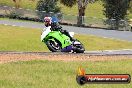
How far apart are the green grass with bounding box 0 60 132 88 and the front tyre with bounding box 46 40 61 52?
73 cm

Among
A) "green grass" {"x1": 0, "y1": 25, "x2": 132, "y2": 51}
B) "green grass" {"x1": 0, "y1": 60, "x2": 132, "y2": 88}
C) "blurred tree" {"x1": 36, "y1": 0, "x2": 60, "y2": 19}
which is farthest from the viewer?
"blurred tree" {"x1": 36, "y1": 0, "x2": 60, "y2": 19}

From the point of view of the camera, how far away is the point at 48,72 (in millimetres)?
13898

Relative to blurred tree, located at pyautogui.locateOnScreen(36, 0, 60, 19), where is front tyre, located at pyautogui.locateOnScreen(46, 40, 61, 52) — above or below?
above

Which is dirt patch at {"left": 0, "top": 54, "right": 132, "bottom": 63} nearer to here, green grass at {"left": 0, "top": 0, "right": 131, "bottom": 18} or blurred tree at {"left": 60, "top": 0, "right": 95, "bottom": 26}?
blurred tree at {"left": 60, "top": 0, "right": 95, "bottom": 26}

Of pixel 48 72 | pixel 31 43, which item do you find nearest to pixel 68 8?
pixel 31 43

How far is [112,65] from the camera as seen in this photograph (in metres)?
16.3

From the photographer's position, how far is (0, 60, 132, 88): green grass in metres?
11.4

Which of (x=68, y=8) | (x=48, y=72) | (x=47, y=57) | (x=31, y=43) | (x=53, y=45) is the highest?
(x=53, y=45)

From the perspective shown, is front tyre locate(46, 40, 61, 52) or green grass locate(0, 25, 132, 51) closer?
front tyre locate(46, 40, 61, 52)

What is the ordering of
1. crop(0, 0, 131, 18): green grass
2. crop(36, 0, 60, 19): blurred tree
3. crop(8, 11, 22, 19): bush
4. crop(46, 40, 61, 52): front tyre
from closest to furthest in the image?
crop(46, 40, 61, 52): front tyre
crop(8, 11, 22, 19): bush
crop(36, 0, 60, 19): blurred tree
crop(0, 0, 131, 18): green grass

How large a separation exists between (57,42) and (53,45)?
0.21 m

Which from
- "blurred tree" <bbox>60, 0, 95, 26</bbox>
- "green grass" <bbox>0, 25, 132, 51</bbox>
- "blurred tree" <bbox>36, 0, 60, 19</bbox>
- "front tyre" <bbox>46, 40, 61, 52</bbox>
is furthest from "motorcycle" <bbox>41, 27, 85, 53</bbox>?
"blurred tree" <bbox>36, 0, 60, 19</bbox>

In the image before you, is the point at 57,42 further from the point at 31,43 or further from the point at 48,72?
the point at 31,43

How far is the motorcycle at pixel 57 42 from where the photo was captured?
14234mm
